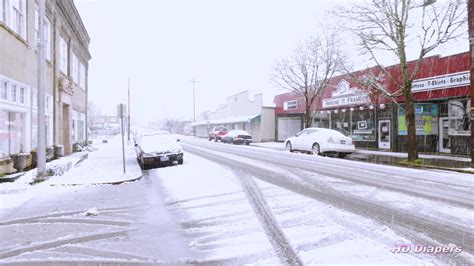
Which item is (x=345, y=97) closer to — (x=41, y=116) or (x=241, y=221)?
(x=41, y=116)

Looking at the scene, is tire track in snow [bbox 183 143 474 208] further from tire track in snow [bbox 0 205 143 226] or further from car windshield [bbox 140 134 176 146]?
tire track in snow [bbox 0 205 143 226]

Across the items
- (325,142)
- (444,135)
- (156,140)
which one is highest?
(444,135)

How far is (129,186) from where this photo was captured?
438 inches

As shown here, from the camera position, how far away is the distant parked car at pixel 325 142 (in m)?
20.7

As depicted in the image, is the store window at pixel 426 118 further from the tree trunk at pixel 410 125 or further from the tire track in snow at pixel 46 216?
the tire track in snow at pixel 46 216

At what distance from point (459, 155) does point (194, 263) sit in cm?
1878

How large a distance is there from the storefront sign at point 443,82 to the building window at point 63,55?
1845 centimetres

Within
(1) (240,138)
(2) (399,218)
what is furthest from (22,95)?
(1) (240,138)

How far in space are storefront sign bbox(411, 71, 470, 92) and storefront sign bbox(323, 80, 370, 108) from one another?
389 cm

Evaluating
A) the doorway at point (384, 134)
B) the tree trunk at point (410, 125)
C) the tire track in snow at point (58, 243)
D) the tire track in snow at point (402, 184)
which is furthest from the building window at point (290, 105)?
the tire track in snow at point (58, 243)

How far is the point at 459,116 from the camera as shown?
65.3ft

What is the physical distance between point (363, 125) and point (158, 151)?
15.7 meters

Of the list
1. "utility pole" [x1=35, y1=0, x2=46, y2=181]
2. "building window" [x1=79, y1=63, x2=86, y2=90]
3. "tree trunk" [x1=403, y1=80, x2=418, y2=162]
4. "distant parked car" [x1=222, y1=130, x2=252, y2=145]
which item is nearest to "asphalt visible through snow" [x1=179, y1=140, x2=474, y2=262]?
"tree trunk" [x1=403, y1=80, x2=418, y2=162]

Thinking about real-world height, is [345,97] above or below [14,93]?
above
